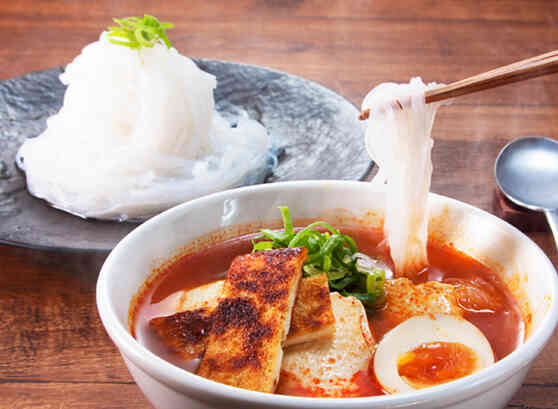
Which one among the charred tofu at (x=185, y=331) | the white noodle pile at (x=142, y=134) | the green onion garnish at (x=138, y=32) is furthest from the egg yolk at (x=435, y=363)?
the green onion garnish at (x=138, y=32)

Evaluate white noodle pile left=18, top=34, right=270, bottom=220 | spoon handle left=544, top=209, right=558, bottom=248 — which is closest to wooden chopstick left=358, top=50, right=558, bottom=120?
spoon handle left=544, top=209, right=558, bottom=248

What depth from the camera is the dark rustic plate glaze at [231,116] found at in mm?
1703

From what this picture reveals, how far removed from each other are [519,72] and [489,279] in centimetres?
44

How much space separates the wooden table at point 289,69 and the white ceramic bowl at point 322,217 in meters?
0.24

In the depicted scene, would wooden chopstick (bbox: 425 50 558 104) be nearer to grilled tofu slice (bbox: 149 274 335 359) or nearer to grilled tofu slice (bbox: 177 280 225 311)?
grilled tofu slice (bbox: 149 274 335 359)

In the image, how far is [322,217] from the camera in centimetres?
150

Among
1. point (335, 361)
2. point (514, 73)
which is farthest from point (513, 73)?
point (335, 361)

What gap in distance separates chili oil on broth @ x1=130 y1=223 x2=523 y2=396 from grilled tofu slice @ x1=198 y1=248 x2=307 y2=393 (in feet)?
0.25

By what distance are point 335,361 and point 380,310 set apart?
189 millimetres

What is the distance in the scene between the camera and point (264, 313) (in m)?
1.11

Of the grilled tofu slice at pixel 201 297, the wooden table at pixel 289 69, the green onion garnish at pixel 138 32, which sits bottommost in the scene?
Answer: the wooden table at pixel 289 69

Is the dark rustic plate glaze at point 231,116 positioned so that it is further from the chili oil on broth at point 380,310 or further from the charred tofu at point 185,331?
the charred tofu at point 185,331

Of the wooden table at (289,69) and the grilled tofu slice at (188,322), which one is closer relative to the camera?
the grilled tofu slice at (188,322)

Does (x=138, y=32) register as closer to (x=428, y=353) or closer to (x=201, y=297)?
(x=201, y=297)
